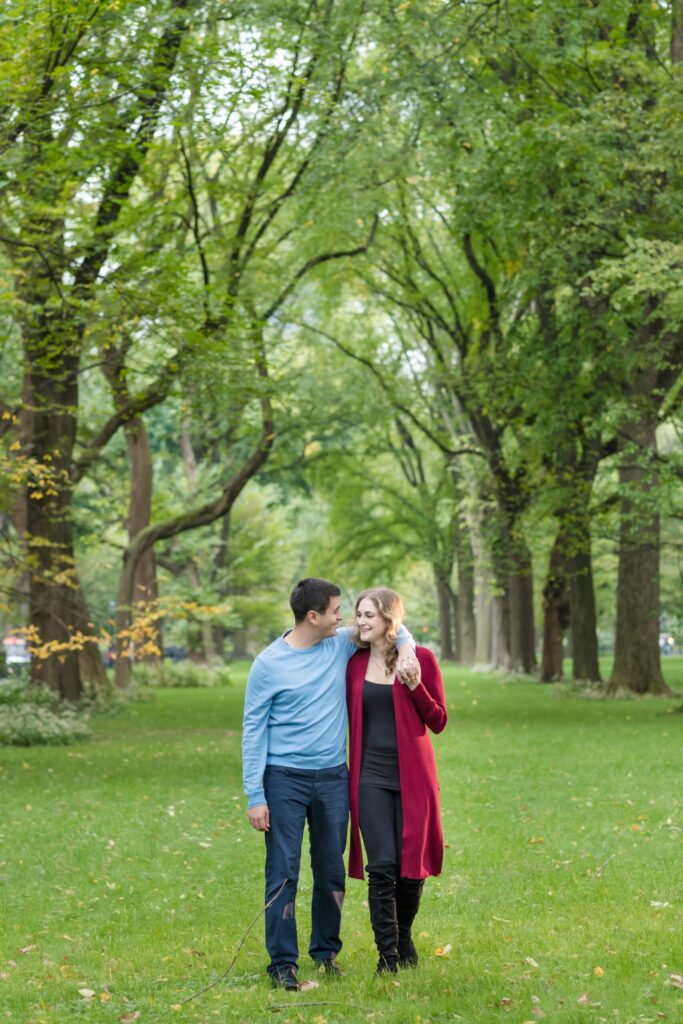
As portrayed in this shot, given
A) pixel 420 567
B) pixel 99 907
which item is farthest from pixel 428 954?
pixel 420 567

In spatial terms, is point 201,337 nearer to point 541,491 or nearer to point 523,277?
point 523,277

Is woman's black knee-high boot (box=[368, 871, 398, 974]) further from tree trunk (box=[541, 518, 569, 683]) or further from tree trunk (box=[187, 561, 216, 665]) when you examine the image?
tree trunk (box=[187, 561, 216, 665])

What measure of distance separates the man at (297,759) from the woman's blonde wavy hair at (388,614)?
0.07 m

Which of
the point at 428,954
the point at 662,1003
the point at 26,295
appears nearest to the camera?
the point at 662,1003

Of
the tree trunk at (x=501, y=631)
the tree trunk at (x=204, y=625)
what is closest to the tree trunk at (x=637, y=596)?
the tree trunk at (x=501, y=631)

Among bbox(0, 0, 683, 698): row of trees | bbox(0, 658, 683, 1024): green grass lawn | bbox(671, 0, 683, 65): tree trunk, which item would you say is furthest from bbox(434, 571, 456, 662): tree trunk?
bbox(0, 658, 683, 1024): green grass lawn

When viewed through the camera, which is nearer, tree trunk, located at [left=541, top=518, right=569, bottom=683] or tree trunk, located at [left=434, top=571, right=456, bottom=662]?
tree trunk, located at [left=541, top=518, right=569, bottom=683]

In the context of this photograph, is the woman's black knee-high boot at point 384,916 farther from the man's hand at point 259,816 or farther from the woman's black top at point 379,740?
the man's hand at point 259,816

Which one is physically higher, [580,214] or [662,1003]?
[580,214]

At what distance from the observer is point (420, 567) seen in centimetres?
7538

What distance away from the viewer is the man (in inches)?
262

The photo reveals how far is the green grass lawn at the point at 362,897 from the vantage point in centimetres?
640

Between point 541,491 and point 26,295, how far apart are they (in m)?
9.36

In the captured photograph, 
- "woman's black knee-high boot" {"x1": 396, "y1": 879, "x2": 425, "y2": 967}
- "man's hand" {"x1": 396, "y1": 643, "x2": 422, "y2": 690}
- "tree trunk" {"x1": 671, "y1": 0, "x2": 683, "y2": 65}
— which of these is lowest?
"woman's black knee-high boot" {"x1": 396, "y1": 879, "x2": 425, "y2": 967}
